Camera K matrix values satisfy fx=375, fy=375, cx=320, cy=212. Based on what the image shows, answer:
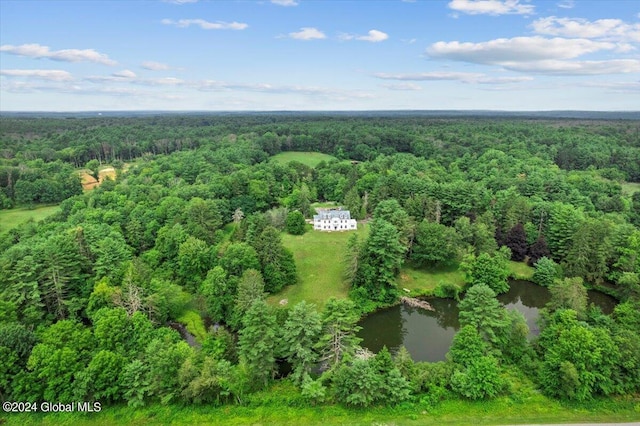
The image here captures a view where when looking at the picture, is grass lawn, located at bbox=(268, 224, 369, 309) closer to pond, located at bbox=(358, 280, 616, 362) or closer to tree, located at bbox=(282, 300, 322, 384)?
pond, located at bbox=(358, 280, 616, 362)

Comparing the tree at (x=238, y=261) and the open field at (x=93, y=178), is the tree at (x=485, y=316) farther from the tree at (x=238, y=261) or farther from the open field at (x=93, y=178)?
the open field at (x=93, y=178)

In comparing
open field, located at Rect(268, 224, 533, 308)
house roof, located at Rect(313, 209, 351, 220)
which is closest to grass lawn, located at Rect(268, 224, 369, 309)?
open field, located at Rect(268, 224, 533, 308)

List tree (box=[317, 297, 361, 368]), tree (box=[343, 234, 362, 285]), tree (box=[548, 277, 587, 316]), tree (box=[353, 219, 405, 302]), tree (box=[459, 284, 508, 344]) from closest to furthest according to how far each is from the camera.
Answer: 1. tree (box=[317, 297, 361, 368])
2. tree (box=[459, 284, 508, 344])
3. tree (box=[548, 277, 587, 316])
4. tree (box=[353, 219, 405, 302])
5. tree (box=[343, 234, 362, 285])

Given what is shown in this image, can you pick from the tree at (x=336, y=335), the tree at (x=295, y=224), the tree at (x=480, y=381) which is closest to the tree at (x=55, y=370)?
the tree at (x=336, y=335)

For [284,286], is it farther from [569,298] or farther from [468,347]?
[569,298]

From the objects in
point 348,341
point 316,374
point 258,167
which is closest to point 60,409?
point 316,374

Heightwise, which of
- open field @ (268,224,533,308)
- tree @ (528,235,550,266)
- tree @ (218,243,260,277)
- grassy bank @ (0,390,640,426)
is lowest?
grassy bank @ (0,390,640,426)

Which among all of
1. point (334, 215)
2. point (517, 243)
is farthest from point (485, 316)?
point (334, 215)
